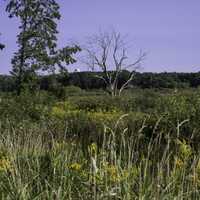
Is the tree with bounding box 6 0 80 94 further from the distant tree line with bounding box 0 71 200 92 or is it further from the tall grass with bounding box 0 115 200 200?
the distant tree line with bounding box 0 71 200 92

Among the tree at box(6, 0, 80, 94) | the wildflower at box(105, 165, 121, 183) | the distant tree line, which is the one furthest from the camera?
the distant tree line

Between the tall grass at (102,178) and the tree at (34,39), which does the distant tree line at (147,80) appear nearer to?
the tree at (34,39)

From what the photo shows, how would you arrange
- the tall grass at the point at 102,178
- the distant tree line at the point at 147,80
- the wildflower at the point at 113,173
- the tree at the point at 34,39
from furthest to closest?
the distant tree line at the point at 147,80, the tree at the point at 34,39, the wildflower at the point at 113,173, the tall grass at the point at 102,178

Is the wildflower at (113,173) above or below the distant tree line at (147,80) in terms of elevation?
above

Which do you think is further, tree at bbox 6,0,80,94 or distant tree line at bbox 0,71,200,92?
distant tree line at bbox 0,71,200,92

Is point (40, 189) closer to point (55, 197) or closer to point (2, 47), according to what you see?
point (55, 197)

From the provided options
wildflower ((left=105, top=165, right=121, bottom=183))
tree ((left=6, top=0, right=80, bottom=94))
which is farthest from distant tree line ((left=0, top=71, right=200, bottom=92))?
wildflower ((left=105, top=165, right=121, bottom=183))

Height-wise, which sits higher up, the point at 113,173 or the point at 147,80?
the point at 113,173

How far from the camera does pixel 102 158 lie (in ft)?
18.5

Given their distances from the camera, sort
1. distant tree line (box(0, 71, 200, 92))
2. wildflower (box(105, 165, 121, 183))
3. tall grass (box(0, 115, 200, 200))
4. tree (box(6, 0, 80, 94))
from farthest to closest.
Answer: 1. distant tree line (box(0, 71, 200, 92))
2. tree (box(6, 0, 80, 94))
3. wildflower (box(105, 165, 121, 183))
4. tall grass (box(0, 115, 200, 200))

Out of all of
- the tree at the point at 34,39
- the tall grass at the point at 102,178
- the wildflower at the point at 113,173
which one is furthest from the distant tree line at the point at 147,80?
the wildflower at the point at 113,173

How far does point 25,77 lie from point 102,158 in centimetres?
3446

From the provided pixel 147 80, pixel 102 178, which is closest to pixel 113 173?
pixel 102 178

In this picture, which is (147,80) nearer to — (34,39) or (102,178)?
(34,39)
